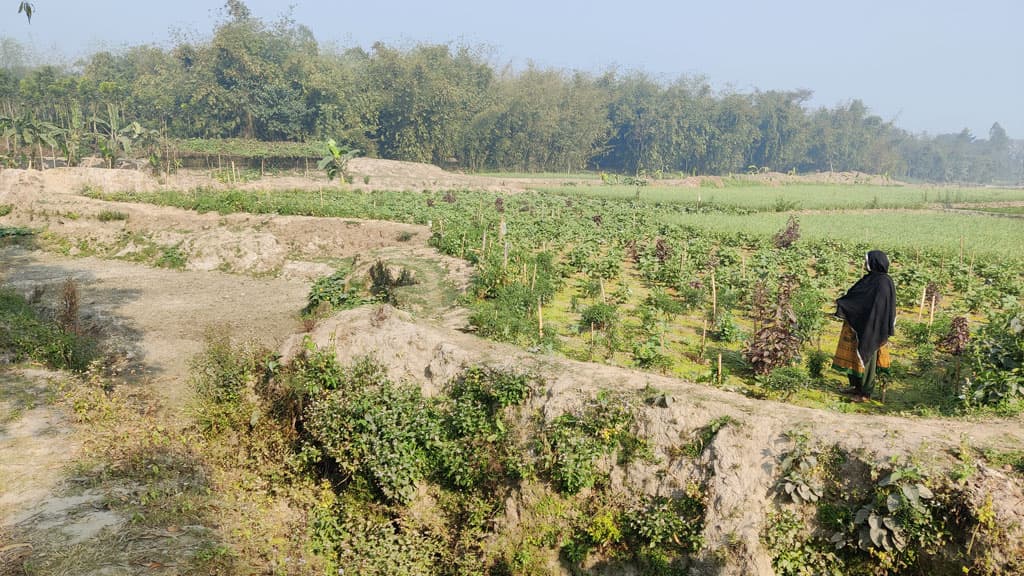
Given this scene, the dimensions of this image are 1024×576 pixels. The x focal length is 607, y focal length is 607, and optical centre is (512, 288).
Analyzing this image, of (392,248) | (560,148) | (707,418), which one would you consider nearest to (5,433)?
(707,418)

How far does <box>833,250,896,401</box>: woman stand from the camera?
7895 mm

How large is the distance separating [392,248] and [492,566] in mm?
13150

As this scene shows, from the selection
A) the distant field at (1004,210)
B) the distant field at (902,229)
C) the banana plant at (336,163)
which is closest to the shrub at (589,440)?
the distant field at (902,229)

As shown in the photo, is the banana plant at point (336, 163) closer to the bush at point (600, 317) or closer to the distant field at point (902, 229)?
the distant field at point (902, 229)

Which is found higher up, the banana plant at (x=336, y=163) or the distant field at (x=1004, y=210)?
the banana plant at (x=336, y=163)

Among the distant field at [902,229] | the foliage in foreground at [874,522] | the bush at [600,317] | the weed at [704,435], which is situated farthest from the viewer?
the distant field at [902,229]

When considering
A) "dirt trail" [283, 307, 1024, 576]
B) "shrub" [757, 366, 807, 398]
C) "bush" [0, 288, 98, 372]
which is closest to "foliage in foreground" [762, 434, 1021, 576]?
"dirt trail" [283, 307, 1024, 576]

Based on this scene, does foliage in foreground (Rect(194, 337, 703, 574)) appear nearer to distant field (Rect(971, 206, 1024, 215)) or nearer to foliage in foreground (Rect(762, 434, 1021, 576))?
foliage in foreground (Rect(762, 434, 1021, 576))

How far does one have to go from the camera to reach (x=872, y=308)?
7.90 meters

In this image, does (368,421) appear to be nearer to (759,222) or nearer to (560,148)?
(759,222)

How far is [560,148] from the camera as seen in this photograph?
69.3 metres

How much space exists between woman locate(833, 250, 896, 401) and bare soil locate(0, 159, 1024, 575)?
1.62 meters

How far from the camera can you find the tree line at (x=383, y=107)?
5194 cm

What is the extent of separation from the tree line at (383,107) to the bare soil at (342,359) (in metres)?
26.2
